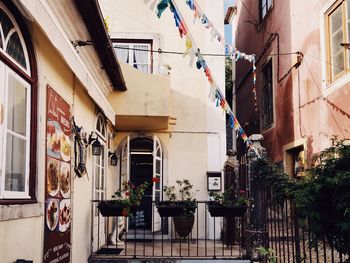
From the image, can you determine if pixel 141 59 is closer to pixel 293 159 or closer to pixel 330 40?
pixel 330 40

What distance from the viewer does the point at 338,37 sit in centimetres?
850

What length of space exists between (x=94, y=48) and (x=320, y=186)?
14.3ft

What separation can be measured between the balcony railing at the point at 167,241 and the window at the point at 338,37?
3360 millimetres

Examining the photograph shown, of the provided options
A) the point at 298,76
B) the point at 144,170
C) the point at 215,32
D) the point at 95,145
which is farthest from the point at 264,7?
the point at 95,145

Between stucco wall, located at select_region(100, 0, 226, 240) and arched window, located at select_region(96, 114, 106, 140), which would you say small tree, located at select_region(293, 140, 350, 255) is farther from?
stucco wall, located at select_region(100, 0, 226, 240)

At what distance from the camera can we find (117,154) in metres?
10.4

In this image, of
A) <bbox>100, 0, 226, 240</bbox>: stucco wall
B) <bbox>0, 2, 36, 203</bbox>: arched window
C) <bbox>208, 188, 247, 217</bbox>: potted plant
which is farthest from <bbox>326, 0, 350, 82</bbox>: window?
<bbox>0, 2, 36, 203</bbox>: arched window

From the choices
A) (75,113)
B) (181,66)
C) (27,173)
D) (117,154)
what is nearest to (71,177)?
(75,113)

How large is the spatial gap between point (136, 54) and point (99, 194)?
379 centimetres

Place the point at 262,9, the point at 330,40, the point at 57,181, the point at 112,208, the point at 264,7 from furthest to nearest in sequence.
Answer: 1. the point at 262,9
2. the point at 264,7
3. the point at 330,40
4. the point at 112,208
5. the point at 57,181

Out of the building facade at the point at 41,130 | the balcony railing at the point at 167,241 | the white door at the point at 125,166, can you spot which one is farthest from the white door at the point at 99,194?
the white door at the point at 125,166

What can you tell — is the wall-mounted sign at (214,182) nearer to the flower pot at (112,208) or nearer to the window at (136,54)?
the window at (136,54)

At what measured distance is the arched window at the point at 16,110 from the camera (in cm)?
356

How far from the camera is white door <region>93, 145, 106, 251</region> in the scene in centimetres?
767
